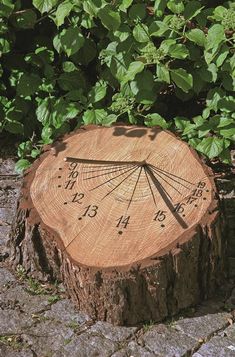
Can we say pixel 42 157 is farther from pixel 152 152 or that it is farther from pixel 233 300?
pixel 233 300

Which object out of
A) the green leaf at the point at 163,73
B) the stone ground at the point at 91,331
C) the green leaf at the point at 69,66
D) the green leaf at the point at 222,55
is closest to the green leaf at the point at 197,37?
the green leaf at the point at 222,55

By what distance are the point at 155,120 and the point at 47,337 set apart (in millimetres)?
1857

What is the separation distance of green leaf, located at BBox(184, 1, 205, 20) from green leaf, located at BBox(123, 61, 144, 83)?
17.8 inches

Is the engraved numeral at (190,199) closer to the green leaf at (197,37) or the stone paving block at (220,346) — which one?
the stone paving block at (220,346)

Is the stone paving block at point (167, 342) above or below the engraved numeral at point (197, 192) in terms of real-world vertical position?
below

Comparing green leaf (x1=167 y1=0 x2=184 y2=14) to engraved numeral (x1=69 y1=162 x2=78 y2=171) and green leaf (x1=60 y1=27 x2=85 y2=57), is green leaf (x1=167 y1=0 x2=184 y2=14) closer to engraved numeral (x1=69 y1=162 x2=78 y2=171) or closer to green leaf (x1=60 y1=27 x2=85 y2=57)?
green leaf (x1=60 y1=27 x2=85 y2=57)

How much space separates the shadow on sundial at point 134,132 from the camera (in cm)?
429

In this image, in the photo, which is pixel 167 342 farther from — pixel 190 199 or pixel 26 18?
pixel 26 18

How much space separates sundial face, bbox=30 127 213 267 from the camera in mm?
3707

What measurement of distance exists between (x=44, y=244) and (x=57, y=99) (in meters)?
1.69

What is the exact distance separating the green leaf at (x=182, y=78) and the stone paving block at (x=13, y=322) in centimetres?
185

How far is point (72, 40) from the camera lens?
5031mm

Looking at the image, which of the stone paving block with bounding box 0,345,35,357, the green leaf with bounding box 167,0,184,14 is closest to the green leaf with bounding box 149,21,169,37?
the green leaf with bounding box 167,0,184,14

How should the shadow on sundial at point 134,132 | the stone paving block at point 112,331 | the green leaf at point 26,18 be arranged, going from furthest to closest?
1. the green leaf at point 26,18
2. the shadow on sundial at point 134,132
3. the stone paving block at point 112,331
